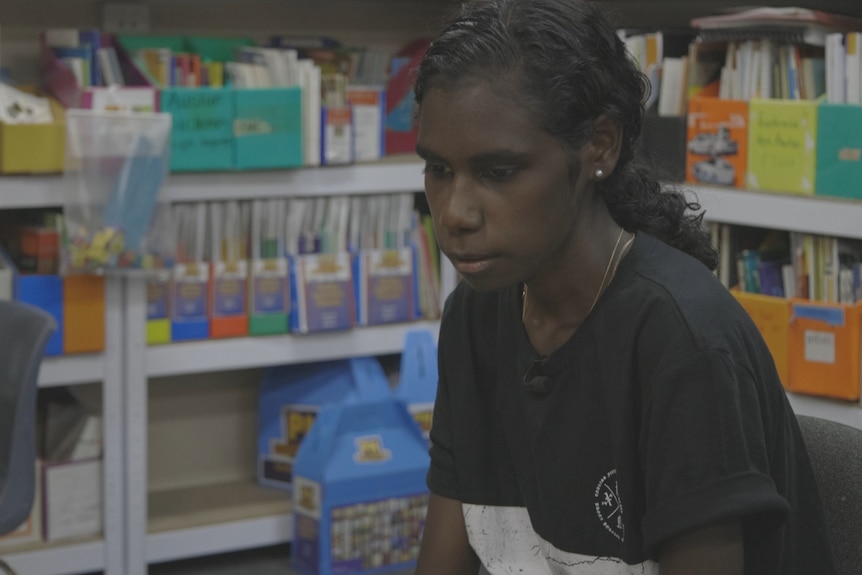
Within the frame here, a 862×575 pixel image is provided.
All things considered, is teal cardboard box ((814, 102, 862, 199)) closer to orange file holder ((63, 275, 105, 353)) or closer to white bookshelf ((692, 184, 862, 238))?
white bookshelf ((692, 184, 862, 238))

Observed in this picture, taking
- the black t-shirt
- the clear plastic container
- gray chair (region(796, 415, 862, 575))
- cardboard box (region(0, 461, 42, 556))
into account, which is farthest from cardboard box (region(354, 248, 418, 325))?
gray chair (region(796, 415, 862, 575))

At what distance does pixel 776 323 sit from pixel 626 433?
1.27m

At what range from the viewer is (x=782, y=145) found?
2.18m

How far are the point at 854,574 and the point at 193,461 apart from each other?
218 centimetres

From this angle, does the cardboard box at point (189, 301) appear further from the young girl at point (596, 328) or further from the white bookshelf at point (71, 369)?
the young girl at point (596, 328)

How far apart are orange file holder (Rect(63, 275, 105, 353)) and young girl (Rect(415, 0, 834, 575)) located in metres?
1.50

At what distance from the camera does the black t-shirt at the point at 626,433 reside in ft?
3.10

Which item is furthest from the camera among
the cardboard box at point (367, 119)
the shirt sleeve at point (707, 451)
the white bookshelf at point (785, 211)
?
the cardboard box at point (367, 119)

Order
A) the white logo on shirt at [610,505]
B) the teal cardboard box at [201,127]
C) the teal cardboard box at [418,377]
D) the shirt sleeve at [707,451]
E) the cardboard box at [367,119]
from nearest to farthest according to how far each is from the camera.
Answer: the shirt sleeve at [707,451], the white logo on shirt at [610,505], the teal cardboard box at [201,127], the cardboard box at [367,119], the teal cardboard box at [418,377]

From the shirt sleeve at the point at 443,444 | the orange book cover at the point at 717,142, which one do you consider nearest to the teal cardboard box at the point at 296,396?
the orange book cover at the point at 717,142

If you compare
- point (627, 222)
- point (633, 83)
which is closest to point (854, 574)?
point (627, 222)

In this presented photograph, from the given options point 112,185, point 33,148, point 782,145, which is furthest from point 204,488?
point 782,145

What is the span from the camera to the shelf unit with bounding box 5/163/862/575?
2379mm

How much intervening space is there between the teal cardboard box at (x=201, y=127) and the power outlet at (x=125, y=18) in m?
0.35
